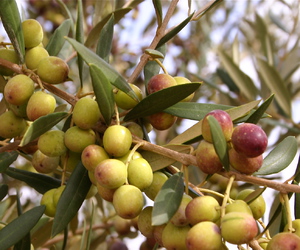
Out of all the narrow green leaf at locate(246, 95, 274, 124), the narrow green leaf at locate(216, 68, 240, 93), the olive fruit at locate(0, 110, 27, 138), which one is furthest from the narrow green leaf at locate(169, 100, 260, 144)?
the narrow green leaf at locate(216, 68, 240, 93)

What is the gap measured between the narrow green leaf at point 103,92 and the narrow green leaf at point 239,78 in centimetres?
115

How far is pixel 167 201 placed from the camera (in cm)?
73

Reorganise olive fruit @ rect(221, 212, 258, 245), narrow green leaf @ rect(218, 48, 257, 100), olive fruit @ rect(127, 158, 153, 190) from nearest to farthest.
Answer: olive fruit @ rect(221, 212, 258, 245)
olive fruit @ rect(127, 158, 153, 190)
narrow green leaf @ rect(218, 48, 257, 100)

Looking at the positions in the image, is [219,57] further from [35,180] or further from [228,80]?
[35,180]

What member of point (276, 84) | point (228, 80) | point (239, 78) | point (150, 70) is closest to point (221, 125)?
point (150, 70)

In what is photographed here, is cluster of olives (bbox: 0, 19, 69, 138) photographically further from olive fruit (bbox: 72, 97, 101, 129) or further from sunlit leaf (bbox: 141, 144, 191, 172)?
sunlit leaf (bbox: 141, 144, 191, 172)

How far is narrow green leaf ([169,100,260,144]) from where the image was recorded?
2.86 ft

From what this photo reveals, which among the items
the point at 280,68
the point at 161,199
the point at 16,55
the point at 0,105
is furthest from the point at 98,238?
the point at 280,68

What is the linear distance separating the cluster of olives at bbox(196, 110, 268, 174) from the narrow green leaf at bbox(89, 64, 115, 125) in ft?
0.62

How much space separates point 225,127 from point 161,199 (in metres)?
0.16

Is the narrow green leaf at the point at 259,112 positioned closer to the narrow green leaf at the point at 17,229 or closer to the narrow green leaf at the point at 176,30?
the narrow green leaf at the point at 176,30

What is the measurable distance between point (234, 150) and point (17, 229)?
0.45 metres

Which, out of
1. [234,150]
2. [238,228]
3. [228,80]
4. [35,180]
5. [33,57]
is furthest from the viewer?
[228,80]

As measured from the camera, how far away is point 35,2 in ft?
8.85
